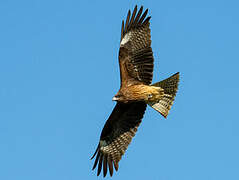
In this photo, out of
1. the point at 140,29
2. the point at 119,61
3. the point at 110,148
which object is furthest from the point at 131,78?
the point at 110,148

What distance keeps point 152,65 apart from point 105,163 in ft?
10.4

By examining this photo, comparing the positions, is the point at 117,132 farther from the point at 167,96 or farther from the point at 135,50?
the point at 135,50

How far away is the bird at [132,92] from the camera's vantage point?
1226 cm

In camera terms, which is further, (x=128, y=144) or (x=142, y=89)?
(x=128, y=144)

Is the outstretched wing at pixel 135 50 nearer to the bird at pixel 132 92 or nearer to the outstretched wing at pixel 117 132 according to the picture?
the bird at pixel 132 92

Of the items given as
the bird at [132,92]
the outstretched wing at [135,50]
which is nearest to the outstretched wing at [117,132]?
the bird at [132,92]

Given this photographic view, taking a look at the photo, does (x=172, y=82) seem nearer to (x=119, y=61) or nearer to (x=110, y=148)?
(x=119, y=61)

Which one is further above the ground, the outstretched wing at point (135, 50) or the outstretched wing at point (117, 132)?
the outstretched wing at point (135, 50)

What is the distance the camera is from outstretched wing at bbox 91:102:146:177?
42.4 ft

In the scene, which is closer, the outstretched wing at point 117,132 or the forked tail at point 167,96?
the forked tail at point 167,96

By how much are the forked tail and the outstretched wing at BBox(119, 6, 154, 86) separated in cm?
58

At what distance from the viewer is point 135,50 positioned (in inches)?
492

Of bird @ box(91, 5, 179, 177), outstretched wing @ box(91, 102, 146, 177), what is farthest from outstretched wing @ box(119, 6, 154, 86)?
outstretched wing @ box(91, 102, 146, 177)

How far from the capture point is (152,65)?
12234 millimetres
